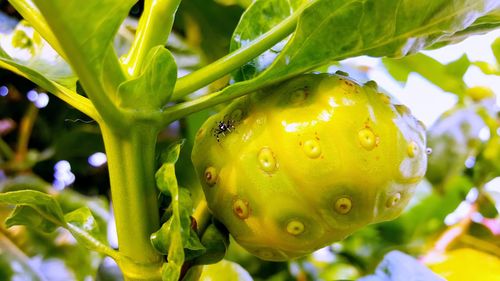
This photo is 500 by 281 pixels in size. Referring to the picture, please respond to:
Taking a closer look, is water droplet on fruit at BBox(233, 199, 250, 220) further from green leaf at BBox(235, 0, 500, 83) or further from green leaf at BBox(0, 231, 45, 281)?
green leaf at BBox(0, 231, 45, 281)

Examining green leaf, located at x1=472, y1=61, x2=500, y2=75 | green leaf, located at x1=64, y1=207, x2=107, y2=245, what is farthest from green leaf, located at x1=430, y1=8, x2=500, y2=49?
green leaf, located at x1=472, y1=61, x2=500, y2=75

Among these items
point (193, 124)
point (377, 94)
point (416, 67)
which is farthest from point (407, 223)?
point (377, 94)

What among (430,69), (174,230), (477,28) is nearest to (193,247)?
(174,230)

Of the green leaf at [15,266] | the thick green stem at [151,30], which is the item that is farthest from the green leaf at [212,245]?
the green leaf at [15,266]

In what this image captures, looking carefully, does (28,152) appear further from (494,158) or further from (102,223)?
(494,158)

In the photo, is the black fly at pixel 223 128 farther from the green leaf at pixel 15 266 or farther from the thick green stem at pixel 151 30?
the green leaf at pixel 15 266
